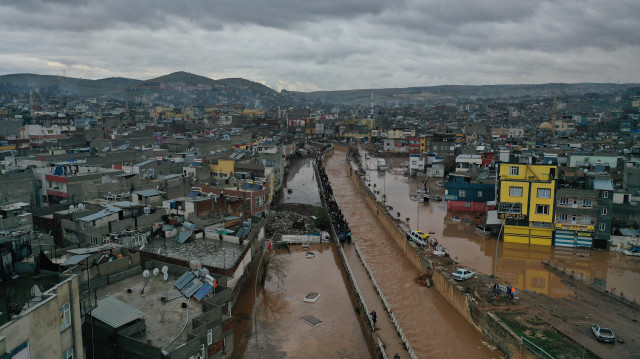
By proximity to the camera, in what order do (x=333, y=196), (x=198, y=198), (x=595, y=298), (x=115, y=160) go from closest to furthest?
(x=595, y=298) → (x=198, y=198) → (x=115, y=160) → (x=333, y=196)

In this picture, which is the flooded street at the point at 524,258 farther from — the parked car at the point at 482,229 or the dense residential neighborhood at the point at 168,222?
the dense residential neighborhood at the point at 168,222

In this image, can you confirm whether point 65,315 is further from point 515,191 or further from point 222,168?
point 222,168

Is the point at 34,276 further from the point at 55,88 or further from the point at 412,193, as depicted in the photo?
the point at 55,88

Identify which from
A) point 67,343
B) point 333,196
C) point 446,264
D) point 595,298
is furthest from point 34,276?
point 333,196

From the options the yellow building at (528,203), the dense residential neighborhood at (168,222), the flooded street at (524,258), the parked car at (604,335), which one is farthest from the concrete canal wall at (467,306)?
the yellow building at (528,203)

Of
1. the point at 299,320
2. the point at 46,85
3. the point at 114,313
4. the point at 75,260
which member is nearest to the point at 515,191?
the point at 299,320

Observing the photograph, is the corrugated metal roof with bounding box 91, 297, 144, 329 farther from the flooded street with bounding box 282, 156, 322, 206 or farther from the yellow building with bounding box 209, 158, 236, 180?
the flooded street with bounding box 282, 156, 322, 206

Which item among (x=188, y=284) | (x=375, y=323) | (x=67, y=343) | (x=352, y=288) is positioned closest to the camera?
(x=67, y=343)

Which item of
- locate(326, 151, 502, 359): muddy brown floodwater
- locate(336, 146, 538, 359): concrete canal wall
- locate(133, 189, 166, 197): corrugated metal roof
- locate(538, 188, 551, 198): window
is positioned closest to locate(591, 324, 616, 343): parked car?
locate(336, 146, 538, 359): concrete canal wall
